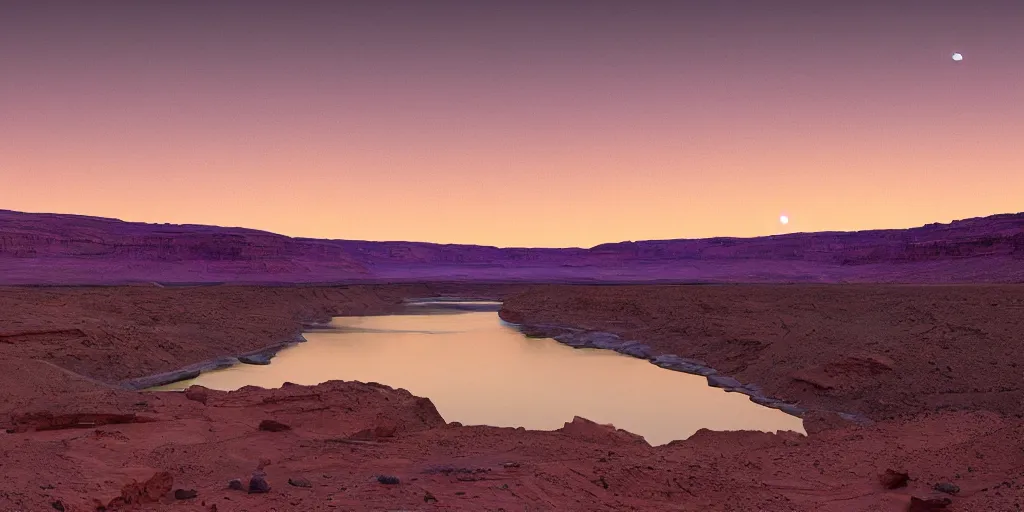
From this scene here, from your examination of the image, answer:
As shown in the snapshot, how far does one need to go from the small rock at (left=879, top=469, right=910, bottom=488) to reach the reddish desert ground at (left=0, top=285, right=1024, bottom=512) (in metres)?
0.02

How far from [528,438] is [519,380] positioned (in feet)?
39.1

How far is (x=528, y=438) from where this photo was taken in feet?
40.1

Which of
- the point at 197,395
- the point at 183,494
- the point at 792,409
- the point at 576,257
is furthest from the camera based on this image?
the point at 576,257

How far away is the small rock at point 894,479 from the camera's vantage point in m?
8.62

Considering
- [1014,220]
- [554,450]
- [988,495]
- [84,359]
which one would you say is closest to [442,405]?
[554,450]

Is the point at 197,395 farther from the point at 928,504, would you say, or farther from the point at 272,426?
the point at 928,504

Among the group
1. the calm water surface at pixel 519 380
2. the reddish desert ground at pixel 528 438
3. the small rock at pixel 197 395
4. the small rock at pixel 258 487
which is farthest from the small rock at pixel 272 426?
the calm water surface at pixel 519 380

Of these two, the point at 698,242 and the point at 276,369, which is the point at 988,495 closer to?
the point at 276,369

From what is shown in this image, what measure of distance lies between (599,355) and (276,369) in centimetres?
1446

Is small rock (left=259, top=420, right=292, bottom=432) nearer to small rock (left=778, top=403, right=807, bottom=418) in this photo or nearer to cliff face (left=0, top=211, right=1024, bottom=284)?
small rock (left=778, top=403, right=807, bottom=418)

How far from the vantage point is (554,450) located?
10.9 meters

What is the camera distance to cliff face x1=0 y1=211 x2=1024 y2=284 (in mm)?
77188

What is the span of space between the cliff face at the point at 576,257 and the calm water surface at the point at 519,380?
52.1m

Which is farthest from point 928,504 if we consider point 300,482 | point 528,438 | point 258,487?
point 258,487
